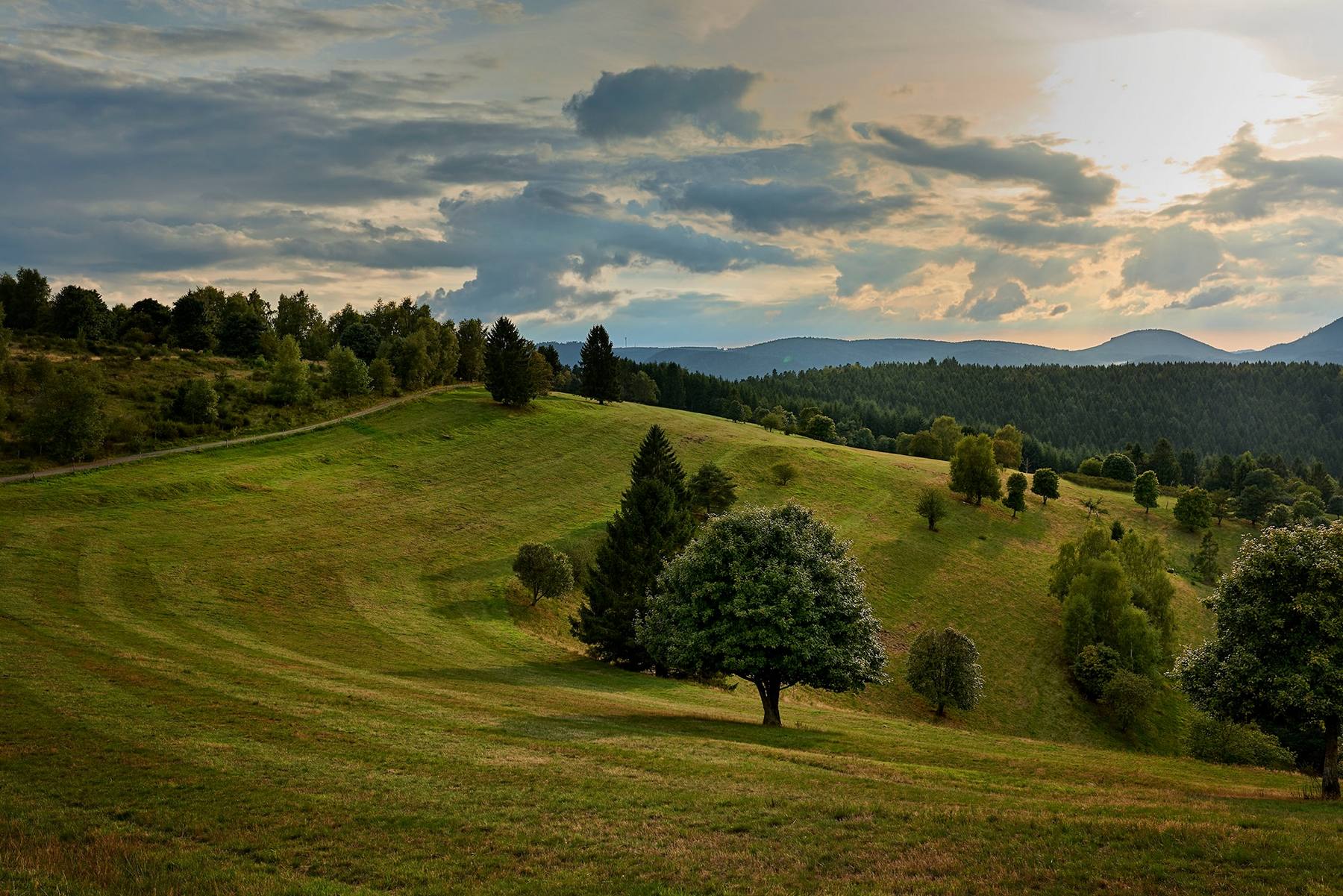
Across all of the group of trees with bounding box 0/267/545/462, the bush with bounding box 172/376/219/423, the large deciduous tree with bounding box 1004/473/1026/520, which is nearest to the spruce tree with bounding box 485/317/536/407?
the group of trees with bounding box 0/267/545/462

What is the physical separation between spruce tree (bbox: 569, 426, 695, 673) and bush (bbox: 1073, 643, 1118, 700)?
138 ft

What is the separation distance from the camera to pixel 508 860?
16234mm

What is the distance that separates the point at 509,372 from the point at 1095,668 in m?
97.3

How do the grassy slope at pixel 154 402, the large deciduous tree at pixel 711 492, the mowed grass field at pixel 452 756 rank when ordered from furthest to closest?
the large deciduous tree at pixel 711 492, the grassy slope at pixel 154 402, the mowed grass field at pixel 452 756

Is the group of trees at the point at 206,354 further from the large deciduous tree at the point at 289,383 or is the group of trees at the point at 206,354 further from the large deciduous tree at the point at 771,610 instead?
Result: the large deciduous tree at the point at 771,610

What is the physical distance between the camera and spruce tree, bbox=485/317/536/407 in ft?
434

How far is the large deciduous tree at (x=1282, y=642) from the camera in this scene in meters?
25.2

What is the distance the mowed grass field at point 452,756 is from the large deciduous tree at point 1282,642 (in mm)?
3012

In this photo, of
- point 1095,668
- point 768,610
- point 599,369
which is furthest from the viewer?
point 599,369

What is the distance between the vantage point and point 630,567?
5728 cm

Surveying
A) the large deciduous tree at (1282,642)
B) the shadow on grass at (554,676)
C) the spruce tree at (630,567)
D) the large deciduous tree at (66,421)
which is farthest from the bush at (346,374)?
the large deciduous tree at (1282,642)

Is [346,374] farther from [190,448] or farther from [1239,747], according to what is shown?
[1239,747]

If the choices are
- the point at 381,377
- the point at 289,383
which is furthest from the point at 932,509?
the point at 289,383

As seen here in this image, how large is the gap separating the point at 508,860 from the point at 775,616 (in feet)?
71.4
